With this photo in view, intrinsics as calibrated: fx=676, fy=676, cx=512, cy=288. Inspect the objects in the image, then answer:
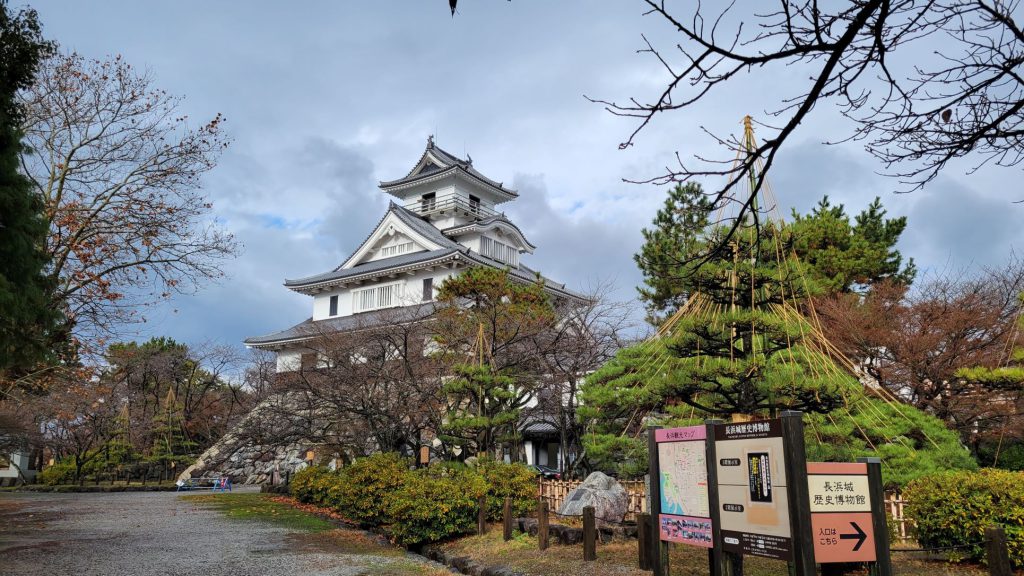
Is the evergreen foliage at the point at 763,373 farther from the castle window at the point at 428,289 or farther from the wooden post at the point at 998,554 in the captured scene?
the castle window at the point at 428,289

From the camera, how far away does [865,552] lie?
636 centimetres

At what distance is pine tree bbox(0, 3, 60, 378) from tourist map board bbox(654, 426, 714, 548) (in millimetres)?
8665

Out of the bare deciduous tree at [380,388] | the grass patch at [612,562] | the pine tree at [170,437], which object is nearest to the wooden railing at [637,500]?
the grass patch at [612,562]

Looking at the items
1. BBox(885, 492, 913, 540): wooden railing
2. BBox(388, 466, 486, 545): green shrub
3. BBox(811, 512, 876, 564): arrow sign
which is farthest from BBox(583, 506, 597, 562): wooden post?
BBox(885, 492, 913, 540): wooden railing

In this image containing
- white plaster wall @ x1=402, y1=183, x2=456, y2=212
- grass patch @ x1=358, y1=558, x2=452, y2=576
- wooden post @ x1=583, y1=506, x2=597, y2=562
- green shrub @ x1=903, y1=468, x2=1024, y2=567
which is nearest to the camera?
green shrub @ x1=903, y1=468, x2=1024, y2=567

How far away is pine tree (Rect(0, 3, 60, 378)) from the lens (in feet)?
31.7

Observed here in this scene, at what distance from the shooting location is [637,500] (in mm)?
11820

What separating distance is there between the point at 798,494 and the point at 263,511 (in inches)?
660

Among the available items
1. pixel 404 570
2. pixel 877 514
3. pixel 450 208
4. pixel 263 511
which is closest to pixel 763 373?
pixel 877 514

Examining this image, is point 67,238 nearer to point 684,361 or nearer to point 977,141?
point 684,361

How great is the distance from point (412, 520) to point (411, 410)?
4.35 metres

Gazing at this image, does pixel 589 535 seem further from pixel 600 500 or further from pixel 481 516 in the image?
pixel 481 516

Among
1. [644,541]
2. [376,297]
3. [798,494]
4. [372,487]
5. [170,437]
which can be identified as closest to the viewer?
[798,494]

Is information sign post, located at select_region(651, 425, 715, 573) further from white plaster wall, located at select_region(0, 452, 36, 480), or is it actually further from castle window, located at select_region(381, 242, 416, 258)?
white plaster wall, located at select_region(0, 452, 36, 480)
